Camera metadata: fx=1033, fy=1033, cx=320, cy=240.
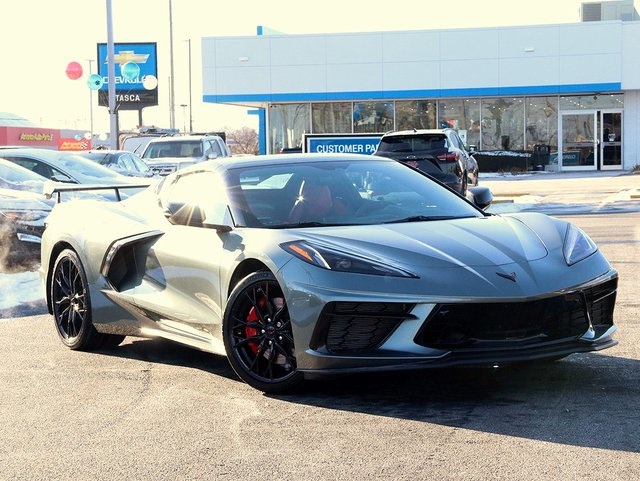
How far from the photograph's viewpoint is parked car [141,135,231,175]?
24.2 metres

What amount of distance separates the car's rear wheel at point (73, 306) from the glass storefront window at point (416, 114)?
118ft

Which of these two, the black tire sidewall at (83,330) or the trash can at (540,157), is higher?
the trash can at (540,157)

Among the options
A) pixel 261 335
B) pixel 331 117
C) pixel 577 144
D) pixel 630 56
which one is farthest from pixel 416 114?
pixel 261 335

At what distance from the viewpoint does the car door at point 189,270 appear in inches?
231

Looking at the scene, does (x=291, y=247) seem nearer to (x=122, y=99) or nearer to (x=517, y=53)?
(x=517, y=53)

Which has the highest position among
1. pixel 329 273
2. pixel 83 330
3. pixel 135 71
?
pixel 135 71

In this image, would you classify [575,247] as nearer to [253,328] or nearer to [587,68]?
[253,328]

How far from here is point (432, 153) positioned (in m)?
20.0

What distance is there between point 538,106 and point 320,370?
38.1 m

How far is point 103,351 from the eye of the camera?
7.09 meters

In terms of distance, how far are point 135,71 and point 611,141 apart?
3004cm

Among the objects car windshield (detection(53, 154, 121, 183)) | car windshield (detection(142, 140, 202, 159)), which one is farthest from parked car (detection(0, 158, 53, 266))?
car windshield (detection(142, 140, 202, 159))

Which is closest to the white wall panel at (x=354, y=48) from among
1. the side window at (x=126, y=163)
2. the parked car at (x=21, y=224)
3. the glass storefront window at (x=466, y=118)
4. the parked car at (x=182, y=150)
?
the glass storefront window at (x=466, y=118)

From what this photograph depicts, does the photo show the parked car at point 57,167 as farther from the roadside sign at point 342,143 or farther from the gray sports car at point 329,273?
the roadside sign at point 342,143
